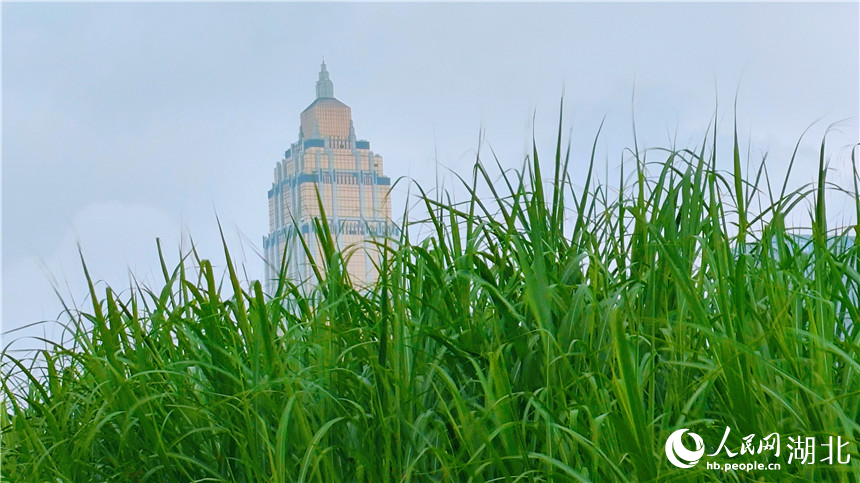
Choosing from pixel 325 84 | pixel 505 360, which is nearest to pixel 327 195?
pixel 325 84

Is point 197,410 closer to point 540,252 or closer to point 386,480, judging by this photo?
point 386,480

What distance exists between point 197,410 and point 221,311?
37cm

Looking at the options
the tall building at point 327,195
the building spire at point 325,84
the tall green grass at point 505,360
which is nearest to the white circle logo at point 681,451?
the tall green grass at point 505,360

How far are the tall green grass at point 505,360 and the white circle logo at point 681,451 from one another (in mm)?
20

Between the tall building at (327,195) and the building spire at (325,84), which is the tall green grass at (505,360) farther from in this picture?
the building spire at (325,84)

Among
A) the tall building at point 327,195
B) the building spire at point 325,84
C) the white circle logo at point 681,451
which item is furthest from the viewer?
the building spire at point 325,84

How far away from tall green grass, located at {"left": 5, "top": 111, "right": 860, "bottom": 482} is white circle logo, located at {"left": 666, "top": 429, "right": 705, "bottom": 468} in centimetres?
2

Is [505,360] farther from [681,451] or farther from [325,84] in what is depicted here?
[325,84]

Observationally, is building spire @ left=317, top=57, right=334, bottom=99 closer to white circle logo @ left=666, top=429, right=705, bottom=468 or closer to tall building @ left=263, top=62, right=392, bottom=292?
tall building @ left=263, top=62, right=392, bottom=292

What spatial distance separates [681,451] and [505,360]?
19.2 inches

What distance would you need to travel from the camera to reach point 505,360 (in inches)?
85.1

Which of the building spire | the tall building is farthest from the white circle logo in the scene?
the building spire

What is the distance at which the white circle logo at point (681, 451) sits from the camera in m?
1.76

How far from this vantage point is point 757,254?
247 cm
